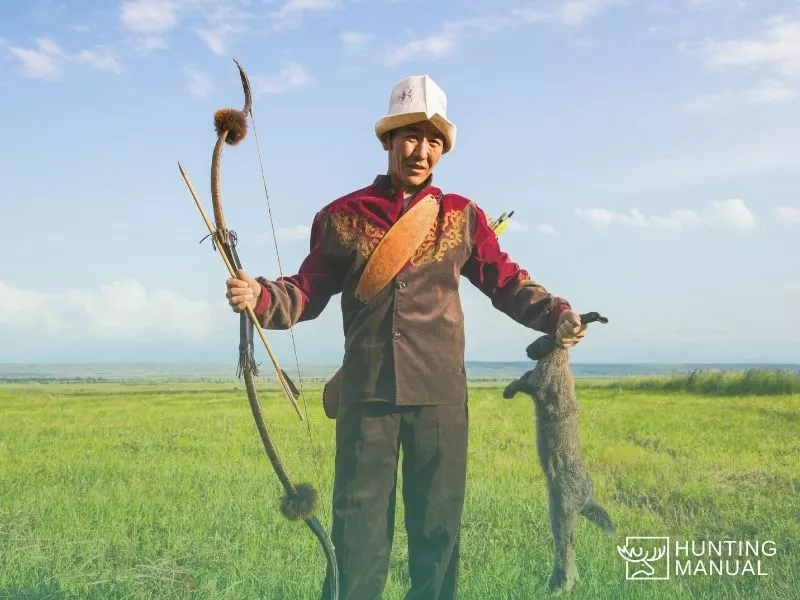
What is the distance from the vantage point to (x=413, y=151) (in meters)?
3.01

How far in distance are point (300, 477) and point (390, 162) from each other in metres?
4.37

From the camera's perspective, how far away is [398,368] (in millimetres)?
2930

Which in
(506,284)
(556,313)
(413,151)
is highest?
(413,151)

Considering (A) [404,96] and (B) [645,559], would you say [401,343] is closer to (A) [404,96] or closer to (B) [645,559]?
(A) [404,96]

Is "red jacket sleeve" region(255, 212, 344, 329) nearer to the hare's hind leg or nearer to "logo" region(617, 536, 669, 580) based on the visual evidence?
the hare's hind leg

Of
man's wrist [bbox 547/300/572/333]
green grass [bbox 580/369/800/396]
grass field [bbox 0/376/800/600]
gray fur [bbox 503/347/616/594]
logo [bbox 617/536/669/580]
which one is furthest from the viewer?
green grass [bbox 580/369/800/396]

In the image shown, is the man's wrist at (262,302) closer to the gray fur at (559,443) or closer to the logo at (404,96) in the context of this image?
the logo at (404,96)

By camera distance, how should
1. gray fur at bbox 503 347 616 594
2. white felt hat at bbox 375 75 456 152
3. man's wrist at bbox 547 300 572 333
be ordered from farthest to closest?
gray fur at bbox 503 347 616 594 < man's wrist at bbox 547 300 572 333 < white felt hat at bbox 375 75 456 152

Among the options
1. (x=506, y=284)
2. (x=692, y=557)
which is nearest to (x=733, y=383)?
(x=692, y=557)

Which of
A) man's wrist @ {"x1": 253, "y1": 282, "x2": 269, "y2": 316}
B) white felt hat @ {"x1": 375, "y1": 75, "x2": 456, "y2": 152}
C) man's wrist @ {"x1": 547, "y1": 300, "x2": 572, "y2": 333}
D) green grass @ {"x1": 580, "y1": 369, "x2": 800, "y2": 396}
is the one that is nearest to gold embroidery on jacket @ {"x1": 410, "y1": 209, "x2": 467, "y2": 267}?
white felt hat @ {"x1": 375, "y1": 75, "x2": 456, "y2": 152}

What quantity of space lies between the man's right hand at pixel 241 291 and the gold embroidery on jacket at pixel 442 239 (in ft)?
1.98

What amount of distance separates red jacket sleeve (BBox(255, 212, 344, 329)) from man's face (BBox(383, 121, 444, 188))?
35 cm

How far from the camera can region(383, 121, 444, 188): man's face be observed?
118 inches

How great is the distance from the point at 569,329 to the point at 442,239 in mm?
579
